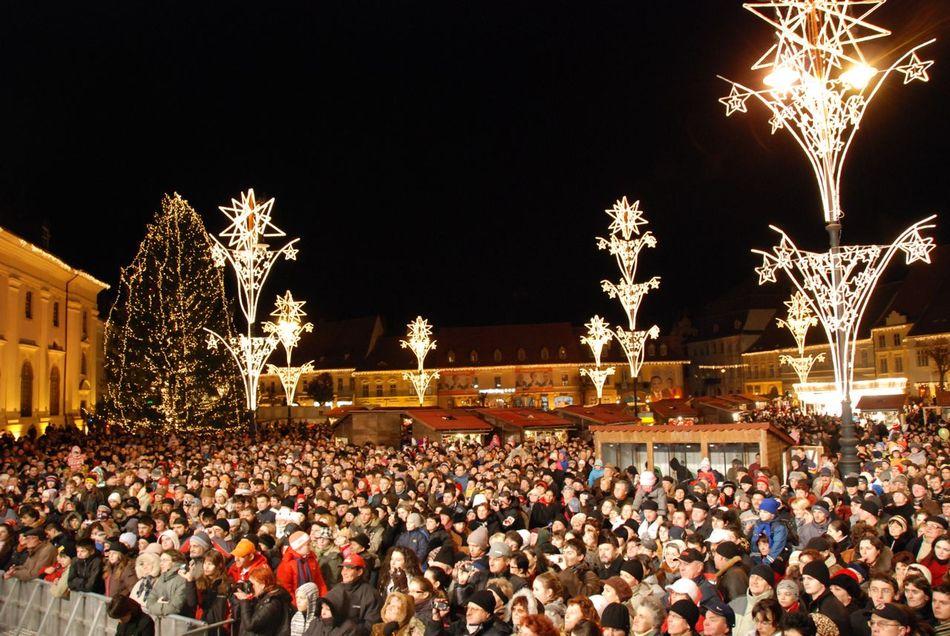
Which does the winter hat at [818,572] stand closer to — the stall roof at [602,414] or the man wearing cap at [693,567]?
the man wearing cap at [693,567]

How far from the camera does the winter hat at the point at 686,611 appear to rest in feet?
18.1

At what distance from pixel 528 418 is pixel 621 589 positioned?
26.1 m

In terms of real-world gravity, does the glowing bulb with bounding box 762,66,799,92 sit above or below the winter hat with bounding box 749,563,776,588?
above

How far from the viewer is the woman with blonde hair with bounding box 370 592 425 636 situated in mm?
6168

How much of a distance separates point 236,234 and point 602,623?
60.6 ft

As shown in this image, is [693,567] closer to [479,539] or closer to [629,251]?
[479,539]

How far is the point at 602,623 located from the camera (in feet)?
18.2

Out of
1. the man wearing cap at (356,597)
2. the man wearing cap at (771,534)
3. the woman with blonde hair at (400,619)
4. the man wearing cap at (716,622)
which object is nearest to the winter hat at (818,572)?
the man wearing cap at (716,622)

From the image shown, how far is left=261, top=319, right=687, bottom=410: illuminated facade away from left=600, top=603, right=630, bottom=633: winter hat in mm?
74659

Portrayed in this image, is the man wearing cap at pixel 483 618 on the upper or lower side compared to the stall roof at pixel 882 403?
lower

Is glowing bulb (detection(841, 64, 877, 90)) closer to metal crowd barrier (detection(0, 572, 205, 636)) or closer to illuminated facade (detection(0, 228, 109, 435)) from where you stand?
metal crowd barrier (detection(0, 572, 205, 636))

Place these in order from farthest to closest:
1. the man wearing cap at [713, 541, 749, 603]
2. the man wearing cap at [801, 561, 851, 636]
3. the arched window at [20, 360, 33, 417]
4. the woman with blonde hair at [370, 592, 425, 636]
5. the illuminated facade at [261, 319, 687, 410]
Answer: the illuminated facade at [261, 319, 687, 410] → the arched window at [20, 360, 33, 417] → the man wearing cap at [713, 541, 749, 603] → the woman with blonde hair at [370, 592, 425, 636] → the man wearing cap at [801, 561, 851, 636]

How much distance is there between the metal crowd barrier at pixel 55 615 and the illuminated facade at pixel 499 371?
71.0 m

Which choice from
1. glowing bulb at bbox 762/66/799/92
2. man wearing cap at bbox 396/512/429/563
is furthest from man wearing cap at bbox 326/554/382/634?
glowing bulb at bbox 762/66/799/92
